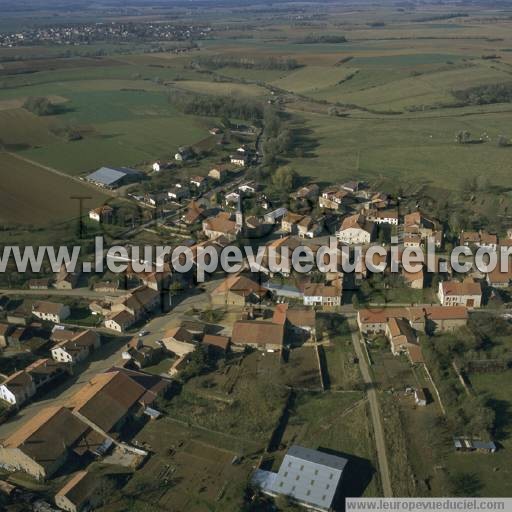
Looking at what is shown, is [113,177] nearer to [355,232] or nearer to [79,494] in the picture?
[355,232]

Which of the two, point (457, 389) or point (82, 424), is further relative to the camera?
point (457, 389)

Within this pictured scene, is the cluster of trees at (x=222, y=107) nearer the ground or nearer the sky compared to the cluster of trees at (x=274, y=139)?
nearer the sky

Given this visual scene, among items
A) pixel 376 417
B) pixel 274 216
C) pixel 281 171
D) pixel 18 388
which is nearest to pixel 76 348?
pixel 18 388

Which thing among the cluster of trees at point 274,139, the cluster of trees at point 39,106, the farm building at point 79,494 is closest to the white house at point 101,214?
the cluster of trees at point 274,139

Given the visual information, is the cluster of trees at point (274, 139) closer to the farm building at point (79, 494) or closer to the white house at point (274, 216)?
the white house at point (274, 216)

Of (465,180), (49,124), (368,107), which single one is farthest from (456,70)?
(49,124)

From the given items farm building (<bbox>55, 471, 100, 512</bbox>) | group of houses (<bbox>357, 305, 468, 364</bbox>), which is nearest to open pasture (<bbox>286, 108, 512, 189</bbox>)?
group of houses (<bbox>357, 305, 468, 364</bbox>)

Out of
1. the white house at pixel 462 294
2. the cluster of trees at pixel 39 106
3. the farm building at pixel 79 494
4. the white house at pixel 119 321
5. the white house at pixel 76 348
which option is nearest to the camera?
the farm building at pixel 79 494
